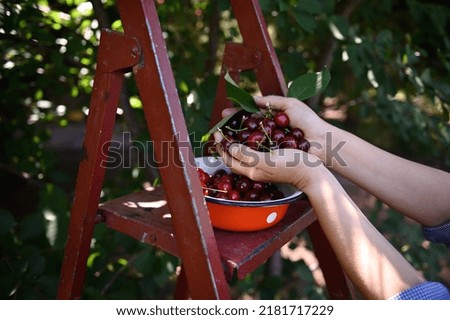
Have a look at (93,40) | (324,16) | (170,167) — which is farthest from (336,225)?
(93,40)

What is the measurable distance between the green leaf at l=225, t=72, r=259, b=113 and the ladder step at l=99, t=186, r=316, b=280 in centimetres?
32

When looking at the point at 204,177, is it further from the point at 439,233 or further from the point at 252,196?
the point at 439,233

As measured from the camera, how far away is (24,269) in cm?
152

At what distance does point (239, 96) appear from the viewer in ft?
3.78

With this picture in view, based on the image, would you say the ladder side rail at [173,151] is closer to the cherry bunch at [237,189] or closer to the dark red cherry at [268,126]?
the cherry bunch at [237,189]

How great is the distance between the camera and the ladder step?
98cm

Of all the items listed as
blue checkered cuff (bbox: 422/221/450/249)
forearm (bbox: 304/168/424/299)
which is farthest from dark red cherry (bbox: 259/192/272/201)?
blue checkered cuff (bbox: 422/221/450/249)

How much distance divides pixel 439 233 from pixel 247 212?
575 millimetres

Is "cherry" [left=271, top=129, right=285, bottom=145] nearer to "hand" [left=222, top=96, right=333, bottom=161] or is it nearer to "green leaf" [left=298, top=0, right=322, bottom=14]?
"hand" [left=222, top=96, right=333, bottom=161]

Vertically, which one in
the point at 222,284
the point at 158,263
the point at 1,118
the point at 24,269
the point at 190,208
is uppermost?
the point at 190,208

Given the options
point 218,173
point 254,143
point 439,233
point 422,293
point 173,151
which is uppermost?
point 173,151

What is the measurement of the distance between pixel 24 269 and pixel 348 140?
1.21 meters

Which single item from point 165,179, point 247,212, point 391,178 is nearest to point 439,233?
point 391,178

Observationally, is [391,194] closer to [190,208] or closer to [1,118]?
[190,208]
